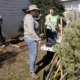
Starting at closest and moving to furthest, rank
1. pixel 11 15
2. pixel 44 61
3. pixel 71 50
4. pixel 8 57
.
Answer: pixel 71 50 < pixel 44 61 < pixel 8 57 < pixel 11 15

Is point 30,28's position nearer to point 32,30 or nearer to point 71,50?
point 32,30

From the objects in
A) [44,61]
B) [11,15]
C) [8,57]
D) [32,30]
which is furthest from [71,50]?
[11,15]

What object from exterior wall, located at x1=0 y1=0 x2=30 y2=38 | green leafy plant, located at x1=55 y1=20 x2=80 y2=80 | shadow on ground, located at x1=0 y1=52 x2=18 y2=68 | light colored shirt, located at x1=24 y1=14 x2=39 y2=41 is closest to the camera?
green leafy plant, located at x1=55 y1=20 x2=80 y2=80

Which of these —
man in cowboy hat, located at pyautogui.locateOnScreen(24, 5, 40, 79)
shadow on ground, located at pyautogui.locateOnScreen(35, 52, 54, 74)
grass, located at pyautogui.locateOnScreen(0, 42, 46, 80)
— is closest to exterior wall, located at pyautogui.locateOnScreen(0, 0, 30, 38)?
grass, located at pyautogui.locateOnScreen(0, 42, 46, 80)

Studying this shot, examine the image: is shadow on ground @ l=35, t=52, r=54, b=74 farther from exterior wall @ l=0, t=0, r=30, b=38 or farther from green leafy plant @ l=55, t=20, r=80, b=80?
exterior wall @ l=0, t=0, r=30, b=38

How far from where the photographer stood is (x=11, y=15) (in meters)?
8.80

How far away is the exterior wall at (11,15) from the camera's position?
830 cm

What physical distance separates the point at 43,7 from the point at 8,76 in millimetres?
6595

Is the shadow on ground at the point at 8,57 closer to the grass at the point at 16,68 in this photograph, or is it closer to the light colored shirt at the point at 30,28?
the grass at the point at 16,68

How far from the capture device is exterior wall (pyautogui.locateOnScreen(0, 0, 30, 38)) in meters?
8.30

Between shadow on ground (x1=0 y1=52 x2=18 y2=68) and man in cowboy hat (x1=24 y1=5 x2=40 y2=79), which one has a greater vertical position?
man in cowboy hat (x1=24 y1=5 x2=40 y2=79)

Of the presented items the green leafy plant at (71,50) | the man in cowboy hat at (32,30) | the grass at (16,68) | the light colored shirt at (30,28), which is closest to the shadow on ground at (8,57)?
the grass at (16,68)

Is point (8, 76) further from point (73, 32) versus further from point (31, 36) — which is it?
point (73, 32)

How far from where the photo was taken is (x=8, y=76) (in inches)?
163
